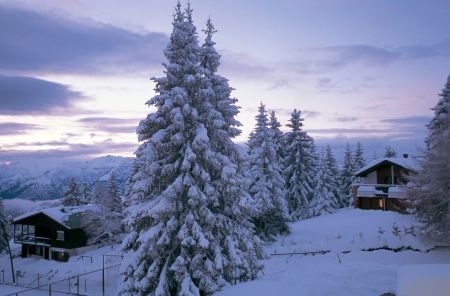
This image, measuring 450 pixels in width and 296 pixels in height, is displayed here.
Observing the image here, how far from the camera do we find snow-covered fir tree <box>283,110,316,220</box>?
51.6m

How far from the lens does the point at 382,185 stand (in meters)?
41.0

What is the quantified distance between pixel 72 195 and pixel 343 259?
200 ft

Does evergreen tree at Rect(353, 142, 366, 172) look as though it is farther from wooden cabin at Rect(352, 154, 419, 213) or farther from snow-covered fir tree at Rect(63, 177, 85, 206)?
snow-covered fir tree at Rect(63, 177, 85, 206)

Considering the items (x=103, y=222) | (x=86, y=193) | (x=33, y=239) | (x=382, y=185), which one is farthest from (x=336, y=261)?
(x=86, y=193)

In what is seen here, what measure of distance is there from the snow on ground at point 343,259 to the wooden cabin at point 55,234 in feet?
102

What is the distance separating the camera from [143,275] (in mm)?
17766

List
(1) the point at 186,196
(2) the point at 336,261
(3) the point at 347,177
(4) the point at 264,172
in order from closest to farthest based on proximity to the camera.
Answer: (1) the point at 186,196 < (2) the point at 336,261 < (4) the point at 264,172 < (3) the point at 347,177

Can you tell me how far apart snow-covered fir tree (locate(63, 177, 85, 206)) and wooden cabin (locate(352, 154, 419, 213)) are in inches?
2026

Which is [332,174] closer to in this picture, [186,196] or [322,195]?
[322,195]

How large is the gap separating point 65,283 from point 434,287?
1245 inches

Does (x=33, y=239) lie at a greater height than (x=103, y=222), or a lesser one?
lesser

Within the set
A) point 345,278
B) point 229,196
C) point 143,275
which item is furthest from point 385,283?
point 143,275

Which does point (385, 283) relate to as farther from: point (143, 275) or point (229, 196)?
point (143, 275)

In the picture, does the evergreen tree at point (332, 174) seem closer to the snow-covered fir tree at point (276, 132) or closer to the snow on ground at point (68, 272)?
the snow-covered fir tree at point (276, 132)
